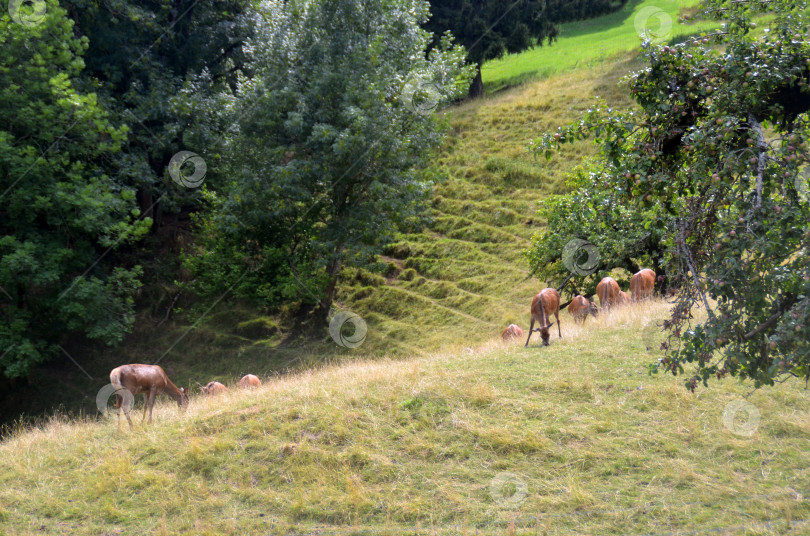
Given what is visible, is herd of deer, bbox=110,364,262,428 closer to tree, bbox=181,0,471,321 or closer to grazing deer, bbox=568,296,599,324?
tree, bbox=181,0,471,321

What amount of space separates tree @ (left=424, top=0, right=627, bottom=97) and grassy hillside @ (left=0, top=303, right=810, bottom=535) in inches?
1277

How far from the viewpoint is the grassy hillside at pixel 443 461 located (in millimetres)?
8383

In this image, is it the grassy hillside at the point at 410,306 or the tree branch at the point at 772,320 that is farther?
the grassy hillside at the point at 410,306

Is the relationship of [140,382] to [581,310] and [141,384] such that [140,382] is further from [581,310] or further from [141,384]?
[581,310]

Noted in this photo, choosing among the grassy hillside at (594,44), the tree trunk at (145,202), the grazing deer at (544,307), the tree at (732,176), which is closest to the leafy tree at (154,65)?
the tree trunk at (145,202)

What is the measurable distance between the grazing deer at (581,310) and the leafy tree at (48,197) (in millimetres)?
13541

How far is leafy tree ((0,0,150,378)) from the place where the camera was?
1873 centimetres

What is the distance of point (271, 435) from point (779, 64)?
888 centimetres

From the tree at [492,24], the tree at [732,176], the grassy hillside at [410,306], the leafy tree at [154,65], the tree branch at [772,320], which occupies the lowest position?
the grassy hillside at [410,306]

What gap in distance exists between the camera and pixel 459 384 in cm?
1211

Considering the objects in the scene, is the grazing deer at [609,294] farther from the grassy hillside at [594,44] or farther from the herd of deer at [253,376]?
the grassy hillside at [594,44]

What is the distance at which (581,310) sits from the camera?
18.3m

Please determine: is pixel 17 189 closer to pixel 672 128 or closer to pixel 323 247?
pixel 323 247

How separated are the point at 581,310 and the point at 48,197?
15.7 m
